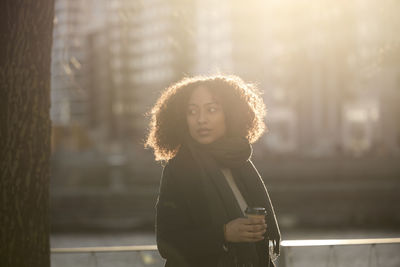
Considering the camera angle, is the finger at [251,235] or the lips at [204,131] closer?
the finger at [251,235]

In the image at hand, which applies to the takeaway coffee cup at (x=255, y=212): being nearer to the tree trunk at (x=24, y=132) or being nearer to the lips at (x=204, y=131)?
the lips at (x=204, y=131)

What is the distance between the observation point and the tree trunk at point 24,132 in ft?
8.66

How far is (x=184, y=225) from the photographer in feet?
7.69

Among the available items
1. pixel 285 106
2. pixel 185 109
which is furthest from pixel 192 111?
pixel 285 106

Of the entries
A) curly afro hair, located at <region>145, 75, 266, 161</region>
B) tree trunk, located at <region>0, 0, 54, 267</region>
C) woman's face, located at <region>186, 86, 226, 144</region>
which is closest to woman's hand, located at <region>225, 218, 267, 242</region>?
woman's face, located at <region>186, 86, 226, 144</region>

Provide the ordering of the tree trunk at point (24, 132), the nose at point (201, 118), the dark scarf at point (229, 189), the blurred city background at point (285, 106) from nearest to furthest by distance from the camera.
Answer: the dark scarf at point (229, 189)
the nose at point (201, 118)
the tree trunk at point (24, 132)
the blurred city background at point (285, 106)

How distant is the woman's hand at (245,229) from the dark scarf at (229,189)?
0.07 metres

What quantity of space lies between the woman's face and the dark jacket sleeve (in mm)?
286

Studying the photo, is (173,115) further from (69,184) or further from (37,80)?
(69,184)

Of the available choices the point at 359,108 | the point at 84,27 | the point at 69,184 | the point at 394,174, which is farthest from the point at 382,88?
the point at 84,27

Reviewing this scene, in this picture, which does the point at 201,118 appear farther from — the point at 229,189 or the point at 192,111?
the point at 229,189

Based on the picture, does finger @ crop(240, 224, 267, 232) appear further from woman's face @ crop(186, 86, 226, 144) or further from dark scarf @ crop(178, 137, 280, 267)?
woman's face @ crop(186, 86, 226, 144)

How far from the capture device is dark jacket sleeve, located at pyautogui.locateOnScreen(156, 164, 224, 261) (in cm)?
229

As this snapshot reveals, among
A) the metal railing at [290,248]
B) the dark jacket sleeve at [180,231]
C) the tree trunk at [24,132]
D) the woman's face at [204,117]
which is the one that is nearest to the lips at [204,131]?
the woman's face at [204,117]
